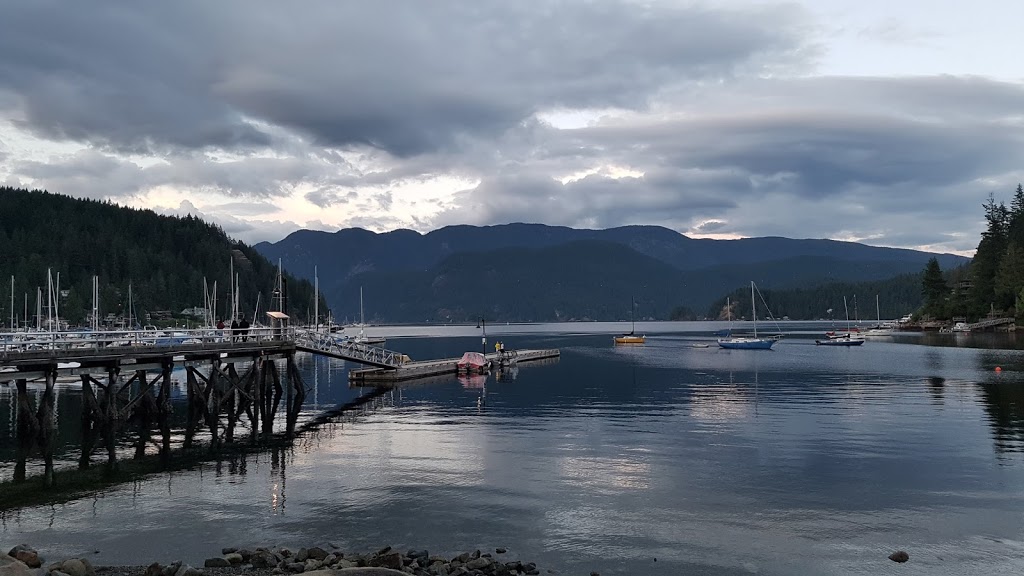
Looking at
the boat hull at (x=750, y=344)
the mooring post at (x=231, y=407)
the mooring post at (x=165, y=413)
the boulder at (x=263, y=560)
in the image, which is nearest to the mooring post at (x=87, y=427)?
the mooring post at (x=165, y=413)

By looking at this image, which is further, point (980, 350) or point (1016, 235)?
point (1016, 235)

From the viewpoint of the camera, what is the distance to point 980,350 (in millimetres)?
102000

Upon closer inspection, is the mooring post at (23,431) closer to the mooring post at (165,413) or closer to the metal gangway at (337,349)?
the mooring post at (165,413)

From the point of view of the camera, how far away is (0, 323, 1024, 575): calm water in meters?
21.7

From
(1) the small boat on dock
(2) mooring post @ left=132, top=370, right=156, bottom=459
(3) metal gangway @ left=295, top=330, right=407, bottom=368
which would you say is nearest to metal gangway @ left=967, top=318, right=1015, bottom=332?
(1) the small boat on dock

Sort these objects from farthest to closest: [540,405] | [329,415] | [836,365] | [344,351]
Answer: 1. [836,365]
2. [344,351]
3. [540,405]
4. [329,415]

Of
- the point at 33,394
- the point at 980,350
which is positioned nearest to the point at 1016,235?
the point at 980,350

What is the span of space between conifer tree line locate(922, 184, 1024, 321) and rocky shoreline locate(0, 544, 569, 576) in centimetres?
14942

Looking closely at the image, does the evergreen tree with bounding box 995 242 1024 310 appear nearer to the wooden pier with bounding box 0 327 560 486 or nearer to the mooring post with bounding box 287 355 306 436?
the wooden pier with bounding box 0 327 560 486

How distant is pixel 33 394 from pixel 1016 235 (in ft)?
574

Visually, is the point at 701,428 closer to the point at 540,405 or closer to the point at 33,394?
the point at 540,405

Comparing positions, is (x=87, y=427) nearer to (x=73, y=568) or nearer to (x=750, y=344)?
(x=73, y=568)

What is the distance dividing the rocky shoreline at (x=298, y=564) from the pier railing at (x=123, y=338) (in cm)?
1830

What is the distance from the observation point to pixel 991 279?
159m
